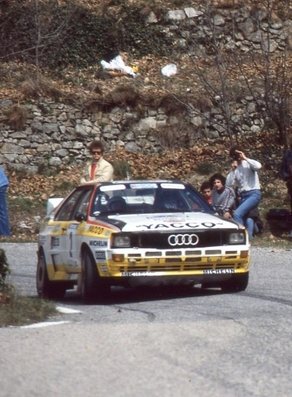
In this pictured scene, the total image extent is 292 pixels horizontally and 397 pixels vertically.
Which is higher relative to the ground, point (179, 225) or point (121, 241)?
point (179, 225)

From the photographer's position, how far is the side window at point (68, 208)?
49.1 ft

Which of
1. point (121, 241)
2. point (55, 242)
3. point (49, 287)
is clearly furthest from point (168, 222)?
point (49, 287)

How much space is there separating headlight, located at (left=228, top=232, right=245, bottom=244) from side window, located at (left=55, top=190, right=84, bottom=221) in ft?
7.17

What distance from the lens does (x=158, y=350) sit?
9.88 m

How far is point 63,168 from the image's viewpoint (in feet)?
→ 97.7

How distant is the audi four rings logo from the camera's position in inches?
524

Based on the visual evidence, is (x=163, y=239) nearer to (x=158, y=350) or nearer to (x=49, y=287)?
(x=49, y=287)

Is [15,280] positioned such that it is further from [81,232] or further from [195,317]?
[195,317]

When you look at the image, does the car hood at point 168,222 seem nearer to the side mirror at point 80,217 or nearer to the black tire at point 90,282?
the side mirror at point 80,217

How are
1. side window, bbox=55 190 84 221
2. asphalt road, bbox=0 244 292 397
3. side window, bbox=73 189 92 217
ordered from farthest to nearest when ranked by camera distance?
side window, bbox=55 190 84 221 < side window, bbox=73 189 92 217 < asphalt road, bbox=0 244 292 397

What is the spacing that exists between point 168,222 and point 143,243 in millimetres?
441

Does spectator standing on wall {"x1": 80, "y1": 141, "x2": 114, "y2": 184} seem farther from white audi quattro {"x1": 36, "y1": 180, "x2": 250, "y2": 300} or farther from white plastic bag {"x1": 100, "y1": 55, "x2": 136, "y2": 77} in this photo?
white plastic bag {"x1": 100, "y1": 55, "x2": 136, "y2": 77}

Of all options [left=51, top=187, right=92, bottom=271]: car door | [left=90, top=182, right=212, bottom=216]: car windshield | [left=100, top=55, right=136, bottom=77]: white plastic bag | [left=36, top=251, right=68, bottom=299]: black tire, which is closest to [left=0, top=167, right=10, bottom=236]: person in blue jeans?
[left=100, top=55, right=136, bottom=77]: white plastic bag

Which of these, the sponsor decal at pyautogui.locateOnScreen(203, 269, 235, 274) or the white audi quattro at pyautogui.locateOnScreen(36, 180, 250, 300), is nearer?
the white audi quattro at pyautogui.locateOnScreen(36, 180, 250, 300)
